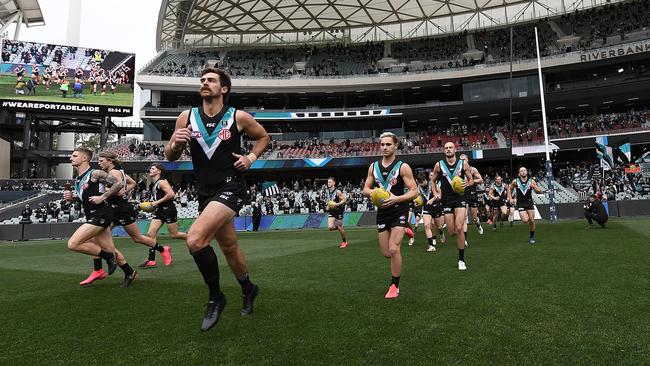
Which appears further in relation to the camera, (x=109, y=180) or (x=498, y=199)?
(x=498, y=199)

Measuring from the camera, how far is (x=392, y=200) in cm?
550

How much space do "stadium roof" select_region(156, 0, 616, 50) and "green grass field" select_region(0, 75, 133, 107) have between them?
1174 cm

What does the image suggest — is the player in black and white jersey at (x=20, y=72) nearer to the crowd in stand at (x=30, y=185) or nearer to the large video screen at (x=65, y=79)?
the large video screen at (x=65, y=79)

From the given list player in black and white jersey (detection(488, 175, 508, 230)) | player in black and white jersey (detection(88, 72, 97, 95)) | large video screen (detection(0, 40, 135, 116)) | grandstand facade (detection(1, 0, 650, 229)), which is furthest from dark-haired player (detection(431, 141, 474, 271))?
player in black and white jersey (detection(88, 72, 97, 95))

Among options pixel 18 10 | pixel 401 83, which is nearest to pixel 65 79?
pixel 18 10

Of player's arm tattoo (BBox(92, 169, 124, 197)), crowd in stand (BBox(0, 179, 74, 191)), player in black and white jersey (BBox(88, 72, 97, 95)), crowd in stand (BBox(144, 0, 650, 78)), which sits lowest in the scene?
player's arm tattoo (BBox(92, 169, 124, 197))

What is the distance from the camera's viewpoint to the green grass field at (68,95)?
131 ft

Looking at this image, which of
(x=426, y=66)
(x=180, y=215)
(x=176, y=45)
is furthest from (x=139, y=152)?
(x=426, y=66)

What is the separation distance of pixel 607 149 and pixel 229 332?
29.7m

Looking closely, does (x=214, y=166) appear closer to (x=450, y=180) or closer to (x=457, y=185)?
(x=457, y=185)

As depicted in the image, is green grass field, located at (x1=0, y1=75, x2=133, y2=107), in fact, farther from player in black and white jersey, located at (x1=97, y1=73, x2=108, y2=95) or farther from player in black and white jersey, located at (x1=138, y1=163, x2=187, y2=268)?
player in black and white jersey, located at (x1=138, y1=163, x2=187, y2=268)

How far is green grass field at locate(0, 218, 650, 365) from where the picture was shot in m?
3.41

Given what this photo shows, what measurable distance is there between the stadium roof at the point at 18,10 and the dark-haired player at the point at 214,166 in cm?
5575

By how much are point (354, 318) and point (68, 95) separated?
46652mm
